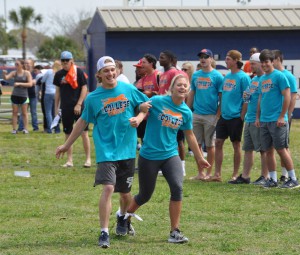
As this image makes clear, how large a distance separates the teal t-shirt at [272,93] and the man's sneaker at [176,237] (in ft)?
13.4

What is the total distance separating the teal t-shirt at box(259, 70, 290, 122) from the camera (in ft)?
38.5

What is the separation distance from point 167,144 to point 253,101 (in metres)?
4.44

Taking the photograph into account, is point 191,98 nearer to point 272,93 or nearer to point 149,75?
point 149,75

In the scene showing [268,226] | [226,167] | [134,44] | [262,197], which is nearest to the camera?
[268,226]

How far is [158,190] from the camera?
11.7m

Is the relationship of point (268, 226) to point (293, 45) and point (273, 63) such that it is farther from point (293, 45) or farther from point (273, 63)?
point (293, 45)

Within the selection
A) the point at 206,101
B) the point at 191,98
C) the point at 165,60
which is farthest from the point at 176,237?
the point at 191,98

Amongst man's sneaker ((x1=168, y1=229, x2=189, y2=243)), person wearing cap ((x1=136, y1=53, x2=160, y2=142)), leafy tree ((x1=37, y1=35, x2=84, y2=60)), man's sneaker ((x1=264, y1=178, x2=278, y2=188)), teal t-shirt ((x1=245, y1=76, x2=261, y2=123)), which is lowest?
man's sneaker ((x1=168, y1=229, x2=189, y2=243))

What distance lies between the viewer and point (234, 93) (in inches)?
503

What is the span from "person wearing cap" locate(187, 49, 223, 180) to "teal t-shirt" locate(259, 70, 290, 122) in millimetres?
1214

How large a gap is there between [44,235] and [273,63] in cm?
472

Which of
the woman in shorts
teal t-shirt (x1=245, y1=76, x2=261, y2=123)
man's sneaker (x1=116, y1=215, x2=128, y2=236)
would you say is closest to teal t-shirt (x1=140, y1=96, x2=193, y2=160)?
man's sneaker (x1=116, y1=215, x2=128, y2=236)

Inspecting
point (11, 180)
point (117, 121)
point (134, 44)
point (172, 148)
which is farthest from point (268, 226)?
point (134, 44)

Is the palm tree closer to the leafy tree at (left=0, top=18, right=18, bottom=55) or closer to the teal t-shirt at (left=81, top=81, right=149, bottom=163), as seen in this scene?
the leafy tree at (left=0, top=18, right=18, bottom=55)
